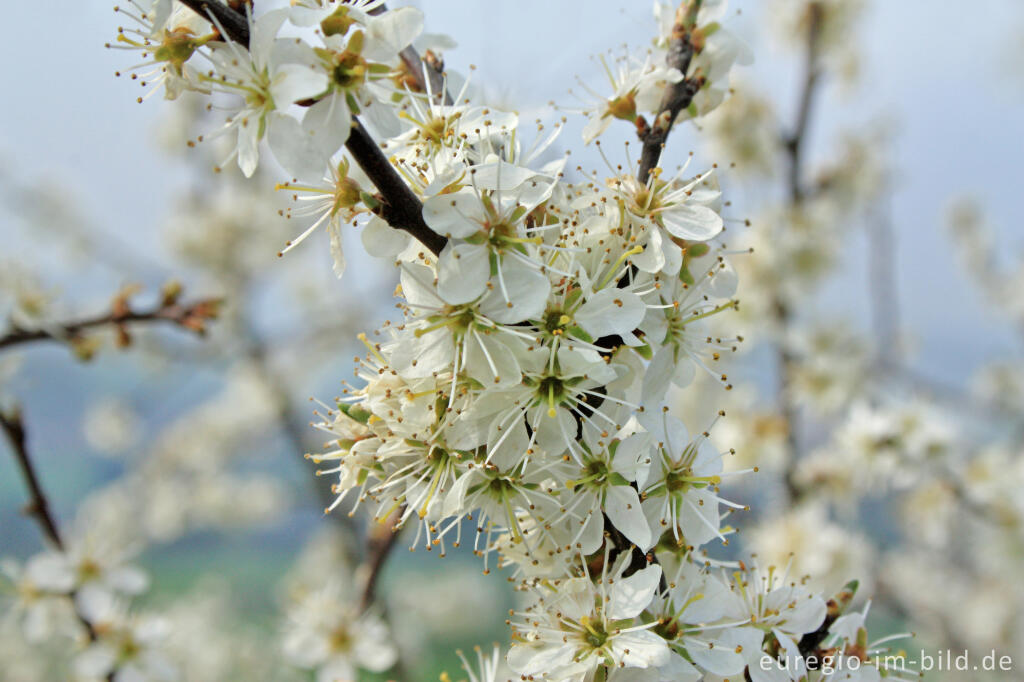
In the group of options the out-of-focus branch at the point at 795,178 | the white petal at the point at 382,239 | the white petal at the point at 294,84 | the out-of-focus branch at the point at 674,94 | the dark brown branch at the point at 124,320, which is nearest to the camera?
the white petal at the point at 294,84

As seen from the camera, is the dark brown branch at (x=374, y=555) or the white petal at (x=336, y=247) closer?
the white petal at (x=336, y=247)

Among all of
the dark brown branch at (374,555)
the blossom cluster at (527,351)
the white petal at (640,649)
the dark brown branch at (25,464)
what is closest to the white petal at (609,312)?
the blossom cluster at (527,351)

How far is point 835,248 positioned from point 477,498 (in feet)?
10.0

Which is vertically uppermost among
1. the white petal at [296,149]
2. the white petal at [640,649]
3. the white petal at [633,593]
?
the white petal at [296,149]

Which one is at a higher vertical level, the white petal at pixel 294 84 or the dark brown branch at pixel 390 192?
the white petal at pixel 294 84

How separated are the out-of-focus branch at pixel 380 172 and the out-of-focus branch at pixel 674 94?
32 centimetres

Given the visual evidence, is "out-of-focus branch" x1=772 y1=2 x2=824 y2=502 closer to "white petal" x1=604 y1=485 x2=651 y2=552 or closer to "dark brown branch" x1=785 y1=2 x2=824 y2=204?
"dark brown branch" x1=785 y1=2 x2=824 y2=204

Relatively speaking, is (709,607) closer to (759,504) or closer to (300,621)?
(300,621)

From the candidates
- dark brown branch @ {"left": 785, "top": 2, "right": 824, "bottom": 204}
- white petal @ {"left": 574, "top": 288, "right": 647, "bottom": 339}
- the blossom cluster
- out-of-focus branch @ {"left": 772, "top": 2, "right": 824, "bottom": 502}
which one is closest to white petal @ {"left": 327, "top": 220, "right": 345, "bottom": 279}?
the blossom cluster

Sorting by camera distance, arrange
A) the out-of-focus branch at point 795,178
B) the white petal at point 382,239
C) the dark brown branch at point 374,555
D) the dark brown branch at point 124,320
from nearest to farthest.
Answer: the white petal at point 382,239
the dark brown branch at point 374,555
the dark brown branch at point 124,320
the out-of-focus branch at point 795,178

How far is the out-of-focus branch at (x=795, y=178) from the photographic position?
10.0 ft

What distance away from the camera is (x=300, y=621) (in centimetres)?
162

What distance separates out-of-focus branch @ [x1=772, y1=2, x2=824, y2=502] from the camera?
306cm

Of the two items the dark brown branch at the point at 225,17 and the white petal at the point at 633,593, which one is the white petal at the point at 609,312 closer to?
the white petal at the point at 633,593
